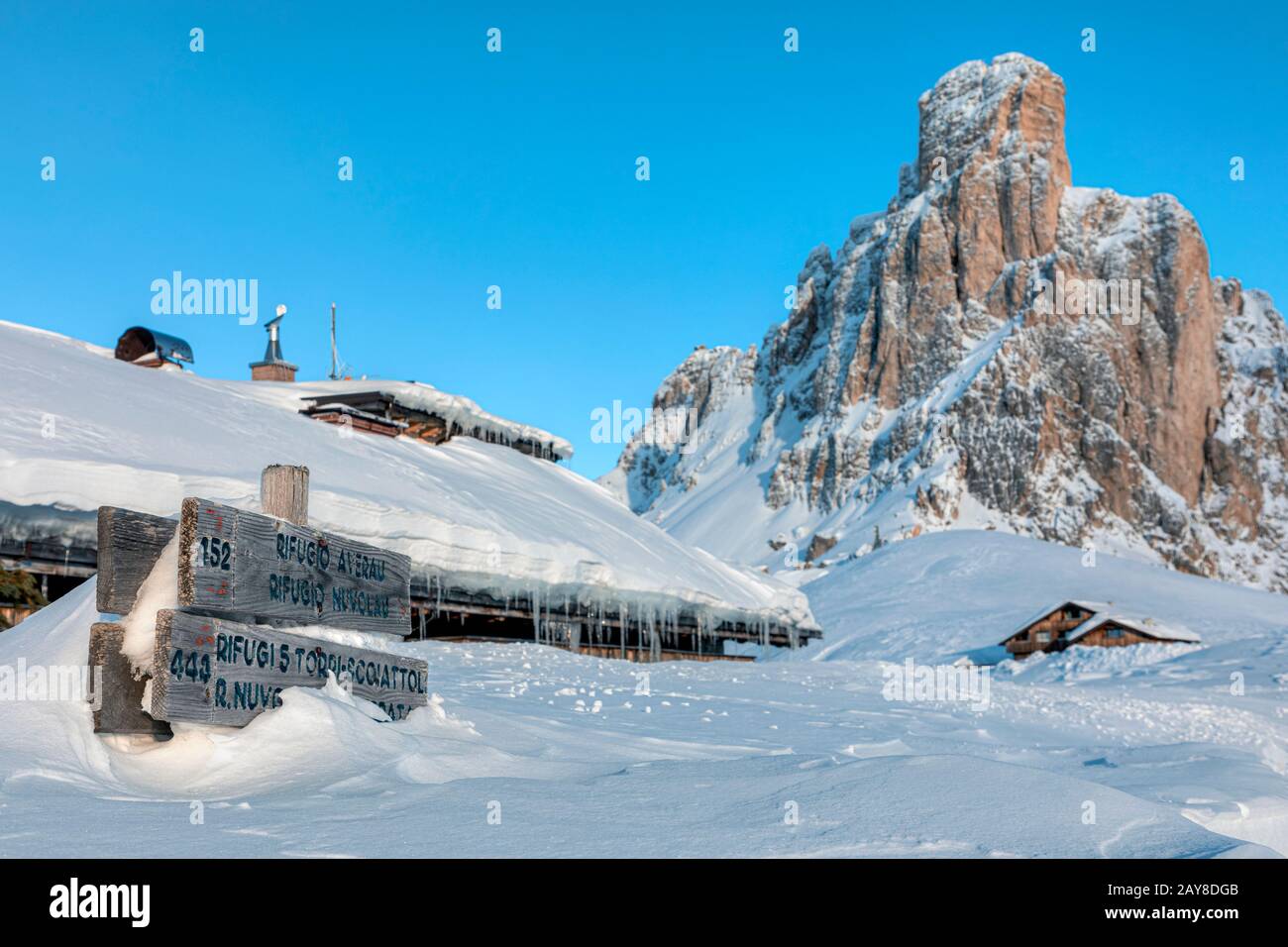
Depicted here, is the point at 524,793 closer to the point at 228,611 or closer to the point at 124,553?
the point at 228,611

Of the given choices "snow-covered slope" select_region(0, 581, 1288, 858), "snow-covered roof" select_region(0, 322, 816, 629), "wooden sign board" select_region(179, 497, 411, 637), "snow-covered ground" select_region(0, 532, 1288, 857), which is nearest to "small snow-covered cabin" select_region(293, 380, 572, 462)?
"snow-covered roof" select_region(0, 322, 816, 629)

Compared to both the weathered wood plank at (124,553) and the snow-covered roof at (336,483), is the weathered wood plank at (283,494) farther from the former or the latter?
the snow-covered roof at (336,483)

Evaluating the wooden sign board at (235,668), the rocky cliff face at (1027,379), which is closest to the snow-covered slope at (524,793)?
the wooden sign board at (235,668)

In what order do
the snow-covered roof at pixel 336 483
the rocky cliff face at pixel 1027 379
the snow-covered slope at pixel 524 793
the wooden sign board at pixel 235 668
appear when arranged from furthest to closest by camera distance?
the rocky cliff face at pixel 1027 379, the snow-covered roof at pixel 336 483, the wooden sign board at pixel 235 668, the snow-covered slope at pixel 524 793

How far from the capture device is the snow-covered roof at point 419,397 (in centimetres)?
3030

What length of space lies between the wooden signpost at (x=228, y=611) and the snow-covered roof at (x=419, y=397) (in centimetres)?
2237

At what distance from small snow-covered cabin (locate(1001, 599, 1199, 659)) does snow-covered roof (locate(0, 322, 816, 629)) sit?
2506cm

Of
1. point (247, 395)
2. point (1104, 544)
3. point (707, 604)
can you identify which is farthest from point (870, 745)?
point (1104, 544)

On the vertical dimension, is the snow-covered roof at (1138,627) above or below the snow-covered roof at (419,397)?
below

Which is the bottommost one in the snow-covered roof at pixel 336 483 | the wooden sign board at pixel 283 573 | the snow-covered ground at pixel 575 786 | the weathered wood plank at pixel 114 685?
the snow-covered ground at pixel 575 786

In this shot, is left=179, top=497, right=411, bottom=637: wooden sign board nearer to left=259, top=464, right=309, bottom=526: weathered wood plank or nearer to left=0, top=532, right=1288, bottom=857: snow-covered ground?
left=259, top=464, right=309, bottom=526: weathered wood plank

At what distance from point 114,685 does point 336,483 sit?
44.5ft

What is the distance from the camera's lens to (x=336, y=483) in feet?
63.9

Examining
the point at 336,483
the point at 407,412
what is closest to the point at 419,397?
the point at 407,412
